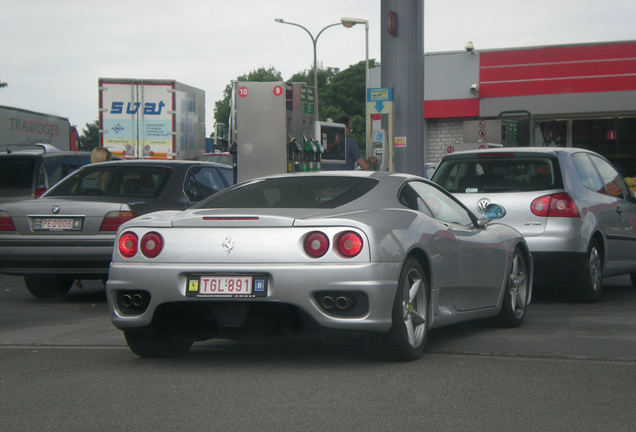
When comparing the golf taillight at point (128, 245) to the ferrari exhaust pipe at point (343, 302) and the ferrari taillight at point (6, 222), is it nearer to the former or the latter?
the ferrari exhaust pipe at point (343, 302)

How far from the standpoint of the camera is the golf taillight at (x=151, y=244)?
20.5 feet

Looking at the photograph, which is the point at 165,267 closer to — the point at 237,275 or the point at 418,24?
the point at 237,275

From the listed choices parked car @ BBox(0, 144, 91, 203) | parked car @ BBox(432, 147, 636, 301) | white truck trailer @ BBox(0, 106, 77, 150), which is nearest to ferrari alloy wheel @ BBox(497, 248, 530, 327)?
parked car @ BBox(432, 147, 636, 301)

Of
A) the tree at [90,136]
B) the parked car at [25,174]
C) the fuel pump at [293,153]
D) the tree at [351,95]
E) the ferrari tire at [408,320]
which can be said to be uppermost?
the tree at [351,95]

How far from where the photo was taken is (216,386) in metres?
5.63

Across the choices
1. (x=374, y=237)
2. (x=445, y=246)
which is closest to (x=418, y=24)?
(x=445, y=246)

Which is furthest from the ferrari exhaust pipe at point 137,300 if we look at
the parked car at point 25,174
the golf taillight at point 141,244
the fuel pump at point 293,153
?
the parked car at point 25,174

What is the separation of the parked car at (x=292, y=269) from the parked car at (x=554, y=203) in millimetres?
3115

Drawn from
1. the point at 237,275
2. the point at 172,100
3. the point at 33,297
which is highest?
the point at 172,100

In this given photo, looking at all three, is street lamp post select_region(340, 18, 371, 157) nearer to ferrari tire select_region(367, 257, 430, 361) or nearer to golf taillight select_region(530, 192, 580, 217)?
golf taillight select_region(530, 192, 580, 217)

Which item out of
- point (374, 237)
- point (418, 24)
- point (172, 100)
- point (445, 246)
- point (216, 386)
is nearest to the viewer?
point (216, 386)

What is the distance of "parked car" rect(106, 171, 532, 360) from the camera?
5.93m

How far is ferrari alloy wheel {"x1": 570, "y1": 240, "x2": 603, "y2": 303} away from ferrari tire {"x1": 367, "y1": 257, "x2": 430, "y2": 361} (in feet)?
12.4

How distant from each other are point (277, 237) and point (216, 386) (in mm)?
943
